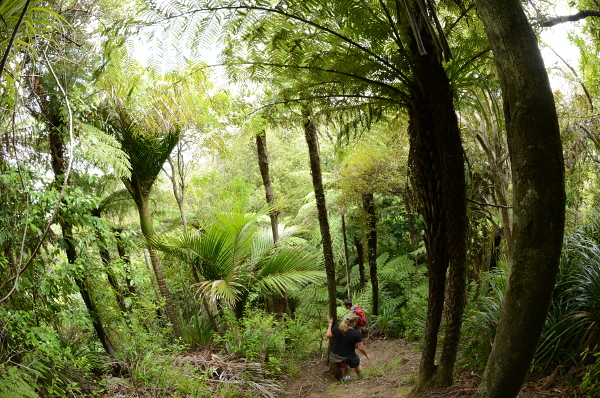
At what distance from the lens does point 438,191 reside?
2.49 meters

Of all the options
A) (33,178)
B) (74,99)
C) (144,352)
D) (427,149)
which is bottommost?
(144,352)

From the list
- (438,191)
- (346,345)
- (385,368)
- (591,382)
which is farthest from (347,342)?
(438,191)

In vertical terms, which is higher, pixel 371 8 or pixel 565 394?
pixel 371 8

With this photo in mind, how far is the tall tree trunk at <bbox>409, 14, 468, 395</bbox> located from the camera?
7.76ft

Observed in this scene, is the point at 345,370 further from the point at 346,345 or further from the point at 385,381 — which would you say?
the point at 385,381

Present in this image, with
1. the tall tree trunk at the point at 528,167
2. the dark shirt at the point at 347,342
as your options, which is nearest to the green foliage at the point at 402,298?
the dark shirt at the point at 347,342

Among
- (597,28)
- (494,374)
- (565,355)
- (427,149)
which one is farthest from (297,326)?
(597,28)

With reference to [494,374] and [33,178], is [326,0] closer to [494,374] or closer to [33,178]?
A: [494,374]

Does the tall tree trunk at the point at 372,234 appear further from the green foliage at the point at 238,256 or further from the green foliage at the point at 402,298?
the green foliage at the point at 238,256

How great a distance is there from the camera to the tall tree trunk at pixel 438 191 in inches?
93.1

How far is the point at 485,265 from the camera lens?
6.14 m

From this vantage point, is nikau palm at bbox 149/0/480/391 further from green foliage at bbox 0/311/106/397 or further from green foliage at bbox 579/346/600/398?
green foliage at bbox 0/311/106/397

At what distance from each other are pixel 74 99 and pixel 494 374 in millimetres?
4487

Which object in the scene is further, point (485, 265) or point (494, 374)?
point (485, 265)
